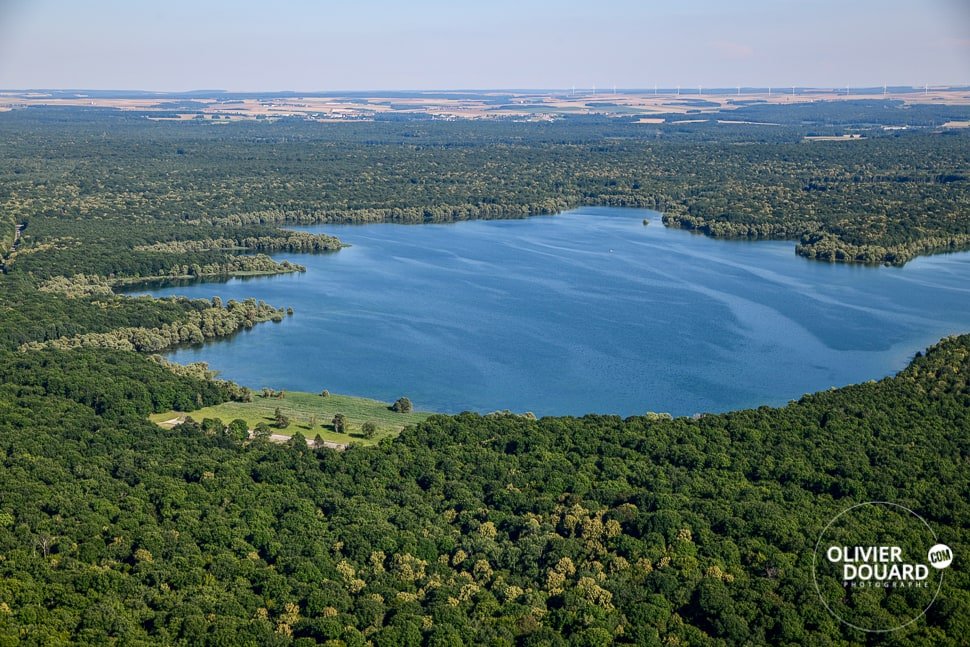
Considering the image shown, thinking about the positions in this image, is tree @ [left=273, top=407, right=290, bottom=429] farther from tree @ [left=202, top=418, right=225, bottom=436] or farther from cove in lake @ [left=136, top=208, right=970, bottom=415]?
cove in lake @ [left=136, top=208, right=970, bottom=415]

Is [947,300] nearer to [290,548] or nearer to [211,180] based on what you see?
[290,548]

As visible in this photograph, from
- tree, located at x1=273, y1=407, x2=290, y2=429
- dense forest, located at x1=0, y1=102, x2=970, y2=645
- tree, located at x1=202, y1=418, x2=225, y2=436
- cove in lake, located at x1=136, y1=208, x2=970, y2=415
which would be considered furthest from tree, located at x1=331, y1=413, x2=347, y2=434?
cove in lake, located at x1=136, y1=208, x2=970, y2=415

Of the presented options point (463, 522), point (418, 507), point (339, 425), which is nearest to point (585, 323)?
point (339, 425)

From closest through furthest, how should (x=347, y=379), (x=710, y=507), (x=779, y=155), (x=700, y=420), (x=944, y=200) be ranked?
(x=710, y=507)
(x=700, y=420)
(x=347, y=379)
(x=944, y=200)
(x=779, y=155)

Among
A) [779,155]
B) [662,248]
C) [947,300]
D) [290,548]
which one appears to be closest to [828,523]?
[290,548]

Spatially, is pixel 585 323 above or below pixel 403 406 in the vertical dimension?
below

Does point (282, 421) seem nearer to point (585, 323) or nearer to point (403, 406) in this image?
point (403, 406)

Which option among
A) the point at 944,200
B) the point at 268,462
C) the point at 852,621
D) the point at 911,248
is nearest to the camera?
the point at 852,621
